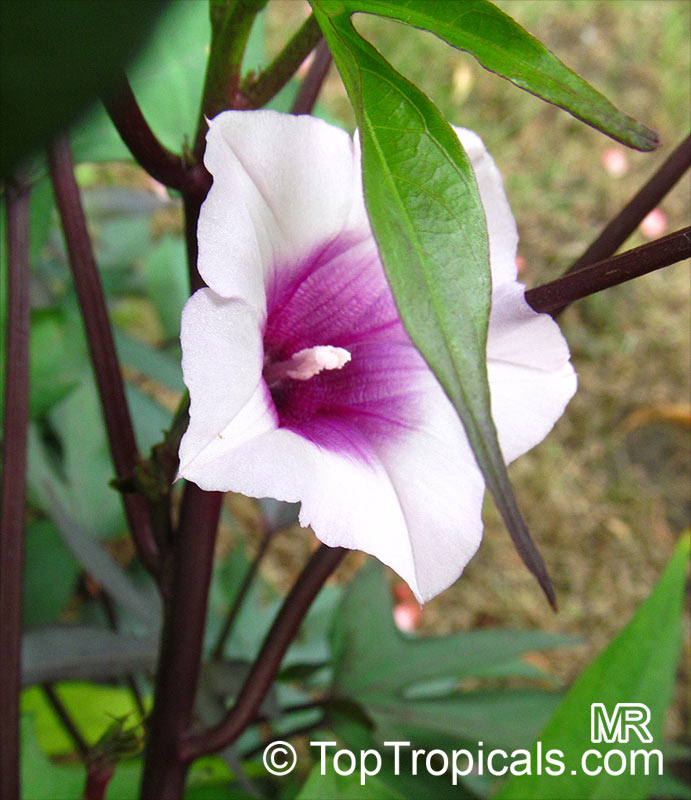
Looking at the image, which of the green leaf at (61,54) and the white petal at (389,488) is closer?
the green leaf at (61,54)

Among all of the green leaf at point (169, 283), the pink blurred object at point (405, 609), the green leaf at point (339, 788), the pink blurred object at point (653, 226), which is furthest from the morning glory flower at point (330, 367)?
the pink blurred object at point (653, 226)

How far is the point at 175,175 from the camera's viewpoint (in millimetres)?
329

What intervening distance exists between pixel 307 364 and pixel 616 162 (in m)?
1.32

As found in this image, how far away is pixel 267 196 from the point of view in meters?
0.31

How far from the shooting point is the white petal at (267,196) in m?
0.28

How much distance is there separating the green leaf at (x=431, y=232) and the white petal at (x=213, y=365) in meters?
0.07

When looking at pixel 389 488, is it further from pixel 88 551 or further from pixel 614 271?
pixel 88 551

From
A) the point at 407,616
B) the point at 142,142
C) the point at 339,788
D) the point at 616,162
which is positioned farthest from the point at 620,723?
the point at 616,162

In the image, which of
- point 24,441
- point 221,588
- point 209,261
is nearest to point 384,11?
point 209,261

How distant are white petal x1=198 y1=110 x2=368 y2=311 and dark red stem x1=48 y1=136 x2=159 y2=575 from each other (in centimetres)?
11

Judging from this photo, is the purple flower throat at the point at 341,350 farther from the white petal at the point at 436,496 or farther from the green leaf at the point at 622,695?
the green leaf at the point at 622,695

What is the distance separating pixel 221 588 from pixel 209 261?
0.66 metres

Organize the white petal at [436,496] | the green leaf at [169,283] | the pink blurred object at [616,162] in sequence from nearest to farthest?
the white petal at [436,496] → the green leaf at [169,283] → the pink blurred object at [616,162]
